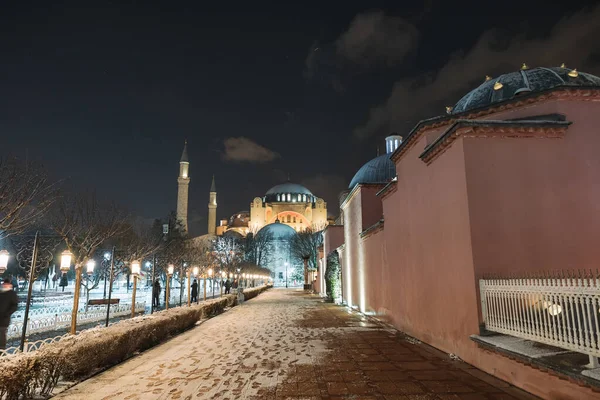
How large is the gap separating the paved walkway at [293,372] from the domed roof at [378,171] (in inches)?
673

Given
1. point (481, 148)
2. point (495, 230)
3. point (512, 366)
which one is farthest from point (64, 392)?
point (481, 148)

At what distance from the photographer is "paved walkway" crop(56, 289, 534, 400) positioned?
5383 mm

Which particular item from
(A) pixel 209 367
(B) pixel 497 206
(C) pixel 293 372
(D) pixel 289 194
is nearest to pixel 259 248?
(D) pixel 289 194

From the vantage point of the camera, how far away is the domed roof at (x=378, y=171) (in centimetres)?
2627

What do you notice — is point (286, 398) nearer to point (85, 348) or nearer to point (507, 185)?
point (85, 348)

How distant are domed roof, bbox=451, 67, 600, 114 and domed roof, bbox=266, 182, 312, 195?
7051 cm

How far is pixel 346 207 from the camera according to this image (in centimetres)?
2105

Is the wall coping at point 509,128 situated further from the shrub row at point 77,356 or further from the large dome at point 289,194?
the large dome at point 289,194

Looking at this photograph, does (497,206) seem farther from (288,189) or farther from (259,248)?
(288,189)

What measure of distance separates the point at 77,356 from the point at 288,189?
2999 inches

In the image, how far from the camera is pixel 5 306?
7070 mm

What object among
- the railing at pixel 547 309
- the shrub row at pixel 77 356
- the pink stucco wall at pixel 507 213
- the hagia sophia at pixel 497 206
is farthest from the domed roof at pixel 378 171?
the railing at pixel 547 309

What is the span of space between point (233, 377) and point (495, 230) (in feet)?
17.6

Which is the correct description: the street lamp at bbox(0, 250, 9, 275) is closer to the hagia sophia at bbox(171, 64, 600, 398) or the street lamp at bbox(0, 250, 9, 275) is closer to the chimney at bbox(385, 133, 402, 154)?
the hagia sophia at bbox(171, 64, 600, 398)
